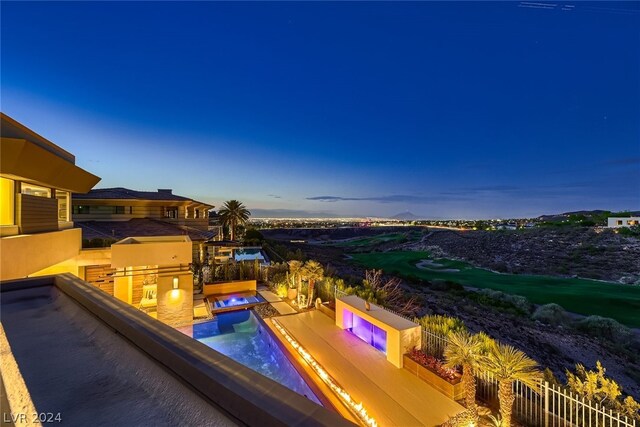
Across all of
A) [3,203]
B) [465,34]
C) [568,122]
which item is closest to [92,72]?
[3,203]

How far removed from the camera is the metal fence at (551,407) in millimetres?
4771

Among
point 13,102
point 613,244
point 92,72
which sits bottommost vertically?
point 613,244

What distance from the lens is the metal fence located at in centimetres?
477

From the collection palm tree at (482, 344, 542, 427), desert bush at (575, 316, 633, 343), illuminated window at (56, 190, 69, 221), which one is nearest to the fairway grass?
desert bush at (575, 316, 633, 343)

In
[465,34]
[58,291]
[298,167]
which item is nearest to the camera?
[58,291]

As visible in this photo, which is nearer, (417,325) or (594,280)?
(417,325)

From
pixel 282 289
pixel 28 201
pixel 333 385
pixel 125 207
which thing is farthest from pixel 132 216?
pixel 333 385

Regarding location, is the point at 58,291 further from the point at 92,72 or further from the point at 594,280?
the point at 594,280

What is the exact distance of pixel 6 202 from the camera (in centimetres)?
682

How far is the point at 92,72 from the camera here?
556 inches

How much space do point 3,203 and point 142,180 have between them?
29729 mm

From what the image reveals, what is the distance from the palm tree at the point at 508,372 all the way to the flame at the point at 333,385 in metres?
2.59

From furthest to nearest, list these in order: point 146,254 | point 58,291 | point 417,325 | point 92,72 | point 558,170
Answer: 1. point 558,170
2. point 92,72
3. point 146,254
4. point 417,325
5. point 58,291

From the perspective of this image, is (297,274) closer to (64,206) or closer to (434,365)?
(434,365)
